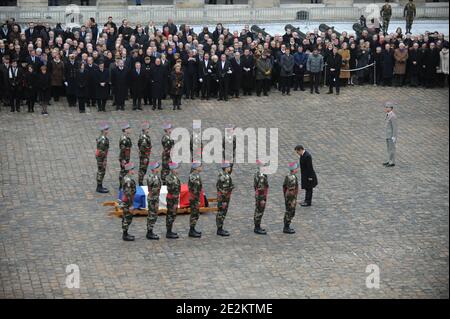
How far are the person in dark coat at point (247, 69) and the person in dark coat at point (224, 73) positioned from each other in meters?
0.52

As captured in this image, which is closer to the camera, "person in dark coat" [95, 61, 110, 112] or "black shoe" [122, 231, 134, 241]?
"black shoe" [122, 231, 134, 241]

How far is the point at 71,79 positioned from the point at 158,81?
7.77 feet

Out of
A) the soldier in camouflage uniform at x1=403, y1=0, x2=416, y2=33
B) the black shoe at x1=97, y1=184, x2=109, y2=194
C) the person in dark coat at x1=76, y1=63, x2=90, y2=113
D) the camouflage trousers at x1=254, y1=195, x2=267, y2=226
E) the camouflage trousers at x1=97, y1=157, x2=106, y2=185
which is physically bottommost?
the black shoe at x1=97, y1=184, x2=109, y2=194

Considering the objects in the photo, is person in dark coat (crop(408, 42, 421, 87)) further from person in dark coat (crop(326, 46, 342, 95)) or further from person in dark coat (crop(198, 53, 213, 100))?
person in dark coat (crop(198, 53, 213, 100))

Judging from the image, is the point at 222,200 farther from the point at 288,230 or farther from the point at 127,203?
the point at 127,203

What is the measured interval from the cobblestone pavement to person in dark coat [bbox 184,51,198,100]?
3.20ft

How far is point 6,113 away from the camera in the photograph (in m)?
29.7

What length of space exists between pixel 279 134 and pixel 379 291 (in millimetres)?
10471

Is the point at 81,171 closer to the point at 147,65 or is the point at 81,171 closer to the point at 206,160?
the point at 206,160

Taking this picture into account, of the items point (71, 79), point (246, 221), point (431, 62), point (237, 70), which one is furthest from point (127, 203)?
point (431, 62)

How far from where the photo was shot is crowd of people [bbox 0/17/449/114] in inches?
1184

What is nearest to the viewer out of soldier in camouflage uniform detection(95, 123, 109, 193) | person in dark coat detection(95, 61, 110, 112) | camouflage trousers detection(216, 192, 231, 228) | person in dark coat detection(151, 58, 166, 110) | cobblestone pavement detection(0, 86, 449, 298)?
cobblestone pavement detection(0, 86, 449, 298)

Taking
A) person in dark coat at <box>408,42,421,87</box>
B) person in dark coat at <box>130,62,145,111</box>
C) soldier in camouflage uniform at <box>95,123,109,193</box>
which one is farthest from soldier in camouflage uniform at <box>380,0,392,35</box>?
soldier in camouflage uniform at <box>95,123,109,193</box>
